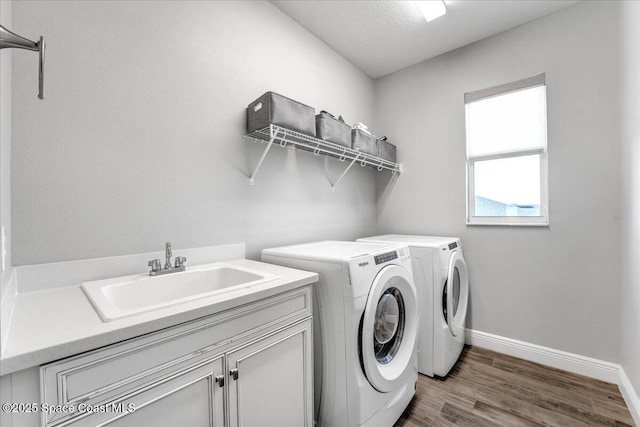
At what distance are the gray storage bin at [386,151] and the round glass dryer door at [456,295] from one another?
44.4 inches

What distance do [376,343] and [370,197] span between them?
1793mm

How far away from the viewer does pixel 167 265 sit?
1.31 meters

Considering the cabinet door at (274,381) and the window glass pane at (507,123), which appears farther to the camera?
the window glass pane at (507,123)

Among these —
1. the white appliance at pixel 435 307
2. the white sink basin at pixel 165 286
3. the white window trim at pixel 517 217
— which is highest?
the white window trim at pixel 517 217

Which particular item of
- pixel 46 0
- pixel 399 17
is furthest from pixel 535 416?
pixel 46 0

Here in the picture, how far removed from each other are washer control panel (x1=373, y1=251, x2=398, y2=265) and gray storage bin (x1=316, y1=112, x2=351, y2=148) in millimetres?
937

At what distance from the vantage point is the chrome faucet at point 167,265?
1261mm

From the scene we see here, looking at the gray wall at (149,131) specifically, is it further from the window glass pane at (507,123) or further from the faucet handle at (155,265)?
the window glass pane at (507,123)

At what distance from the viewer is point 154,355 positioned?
0.78m

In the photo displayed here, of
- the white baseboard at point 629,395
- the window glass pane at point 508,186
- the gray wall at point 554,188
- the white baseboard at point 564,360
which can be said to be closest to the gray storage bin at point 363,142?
the gray wall at point 554,188

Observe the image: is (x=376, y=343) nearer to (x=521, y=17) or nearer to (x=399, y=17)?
(x=399, y=17)

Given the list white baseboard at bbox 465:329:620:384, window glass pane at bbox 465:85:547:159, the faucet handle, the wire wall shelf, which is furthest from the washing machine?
window glass pane at bbox 465:85:547:159

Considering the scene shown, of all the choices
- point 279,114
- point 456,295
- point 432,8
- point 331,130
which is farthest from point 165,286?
point 432,8

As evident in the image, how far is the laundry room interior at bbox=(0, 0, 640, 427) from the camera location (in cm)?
88
